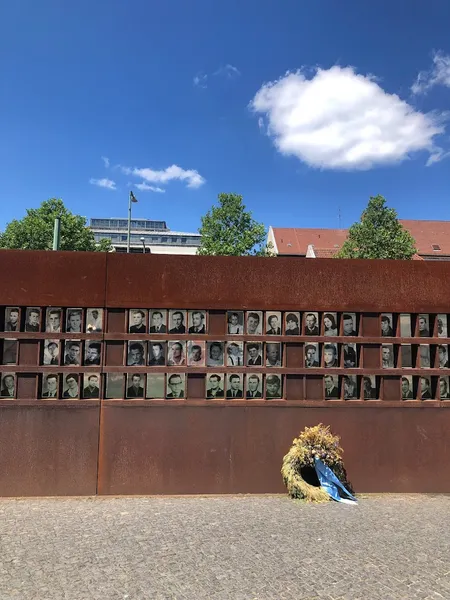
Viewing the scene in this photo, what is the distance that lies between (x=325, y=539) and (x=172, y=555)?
1386mm

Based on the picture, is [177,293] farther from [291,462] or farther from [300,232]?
[300,232]

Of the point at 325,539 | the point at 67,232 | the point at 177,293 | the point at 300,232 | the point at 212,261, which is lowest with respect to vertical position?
the point at 325,539

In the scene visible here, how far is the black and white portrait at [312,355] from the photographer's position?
5.76 metres

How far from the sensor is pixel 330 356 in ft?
19.0

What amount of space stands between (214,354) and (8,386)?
245cm

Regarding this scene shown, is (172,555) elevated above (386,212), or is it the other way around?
(386,212)

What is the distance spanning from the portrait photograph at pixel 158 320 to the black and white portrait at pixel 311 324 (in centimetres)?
176

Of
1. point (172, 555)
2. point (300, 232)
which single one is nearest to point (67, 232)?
point (172, 555)

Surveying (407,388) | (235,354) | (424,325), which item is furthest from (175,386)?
(424,325)

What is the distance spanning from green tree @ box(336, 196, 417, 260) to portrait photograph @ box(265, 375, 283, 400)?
24.9m

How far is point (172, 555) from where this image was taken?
3.78 metres

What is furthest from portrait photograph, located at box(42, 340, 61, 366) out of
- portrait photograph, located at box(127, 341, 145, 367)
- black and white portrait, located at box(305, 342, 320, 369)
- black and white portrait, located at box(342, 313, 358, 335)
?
black and white portrait, located at box(342, 313, 358, 335)

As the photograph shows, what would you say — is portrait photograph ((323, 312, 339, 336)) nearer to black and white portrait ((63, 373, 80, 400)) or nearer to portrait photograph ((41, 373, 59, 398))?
black and white portrait ((63, 373, 80, 400))

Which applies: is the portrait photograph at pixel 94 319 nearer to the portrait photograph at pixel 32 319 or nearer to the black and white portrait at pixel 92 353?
the black and white portrait at pixel 92 353
